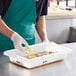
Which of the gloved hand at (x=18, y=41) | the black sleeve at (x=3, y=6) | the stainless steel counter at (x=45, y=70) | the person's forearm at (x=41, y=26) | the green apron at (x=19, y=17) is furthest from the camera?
the person's forearm at (x=41, y=26)

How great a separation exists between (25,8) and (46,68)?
2.05 ft

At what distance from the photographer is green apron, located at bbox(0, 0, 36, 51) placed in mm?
1719

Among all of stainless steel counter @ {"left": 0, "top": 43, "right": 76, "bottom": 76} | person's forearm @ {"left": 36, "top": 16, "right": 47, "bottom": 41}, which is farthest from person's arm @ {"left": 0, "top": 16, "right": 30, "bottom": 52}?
person's forearm @ {"left": 36, "top": 16, "right": 47, "bottom": 41}

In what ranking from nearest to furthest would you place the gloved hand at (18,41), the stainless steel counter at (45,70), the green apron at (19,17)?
the stainless steel counter at (45,70) → the gloved hand at (18,41) → the green apron at (19,17)

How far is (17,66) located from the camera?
1.33 meters

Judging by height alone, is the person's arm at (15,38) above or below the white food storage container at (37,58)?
above

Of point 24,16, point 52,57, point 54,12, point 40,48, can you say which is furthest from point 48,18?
point 52,57

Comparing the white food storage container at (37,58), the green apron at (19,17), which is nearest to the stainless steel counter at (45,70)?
the white food storage container at (37,58)

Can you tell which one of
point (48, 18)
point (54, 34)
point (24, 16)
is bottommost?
point (54, 34)

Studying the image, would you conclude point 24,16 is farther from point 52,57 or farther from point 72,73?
point 72,73

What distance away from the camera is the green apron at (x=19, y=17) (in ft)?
5.64

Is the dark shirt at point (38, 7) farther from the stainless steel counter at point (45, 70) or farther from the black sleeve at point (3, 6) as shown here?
the stainless steel counter at point (45, 70)

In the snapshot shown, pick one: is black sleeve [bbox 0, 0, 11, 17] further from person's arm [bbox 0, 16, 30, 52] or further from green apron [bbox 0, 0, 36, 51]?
person's arm [bbox 0, 16, 30, 52]

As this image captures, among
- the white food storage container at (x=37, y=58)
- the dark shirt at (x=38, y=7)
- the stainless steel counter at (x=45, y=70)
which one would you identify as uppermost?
the dark shirt at (x=38, y=7)
